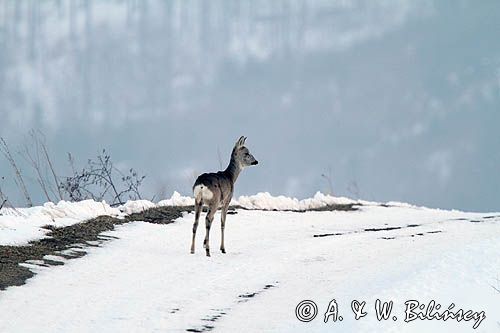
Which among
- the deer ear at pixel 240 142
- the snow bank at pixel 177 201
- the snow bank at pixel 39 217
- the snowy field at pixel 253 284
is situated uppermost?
the deer ear at pixel 240 142

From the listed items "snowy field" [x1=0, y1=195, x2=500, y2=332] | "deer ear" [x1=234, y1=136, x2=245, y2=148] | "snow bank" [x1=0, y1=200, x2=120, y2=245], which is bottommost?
"snowy field" [x1=0, y1=195, x2=500, y2=332]

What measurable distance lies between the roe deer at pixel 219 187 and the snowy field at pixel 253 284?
74 centimetres

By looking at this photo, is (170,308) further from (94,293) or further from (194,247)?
(194,247)

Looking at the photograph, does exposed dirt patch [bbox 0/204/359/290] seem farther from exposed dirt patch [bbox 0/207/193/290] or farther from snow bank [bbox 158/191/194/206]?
snow bank [bbox 158/191/194/206]

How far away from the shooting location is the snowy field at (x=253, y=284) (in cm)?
970

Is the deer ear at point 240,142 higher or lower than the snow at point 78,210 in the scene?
higher

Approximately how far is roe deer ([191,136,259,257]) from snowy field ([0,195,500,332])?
0.74m

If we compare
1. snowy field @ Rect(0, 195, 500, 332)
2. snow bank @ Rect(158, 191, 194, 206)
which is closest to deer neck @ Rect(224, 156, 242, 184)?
snowy field @ Rect(0, 195, 500, 332)

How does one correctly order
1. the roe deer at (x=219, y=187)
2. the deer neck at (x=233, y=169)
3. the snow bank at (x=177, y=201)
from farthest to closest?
1. the snow bank at (x=177, y=201)
2. the deer neck at (x=233, y=169)
3. the roe deer at (x=219, y=187)

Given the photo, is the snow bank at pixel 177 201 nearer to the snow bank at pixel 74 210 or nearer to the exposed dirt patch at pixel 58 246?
the snow bank at pixel 74 210

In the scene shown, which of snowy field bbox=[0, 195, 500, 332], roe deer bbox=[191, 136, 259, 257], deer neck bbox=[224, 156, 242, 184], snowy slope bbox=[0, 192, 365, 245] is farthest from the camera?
deer neck bbox=[224, 156, 242, 184]

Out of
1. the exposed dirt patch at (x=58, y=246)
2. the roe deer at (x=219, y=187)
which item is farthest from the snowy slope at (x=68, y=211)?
the roe deer at (x=219, y=187)

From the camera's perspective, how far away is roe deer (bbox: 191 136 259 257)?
1575 cm

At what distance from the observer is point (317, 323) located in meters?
9.84
